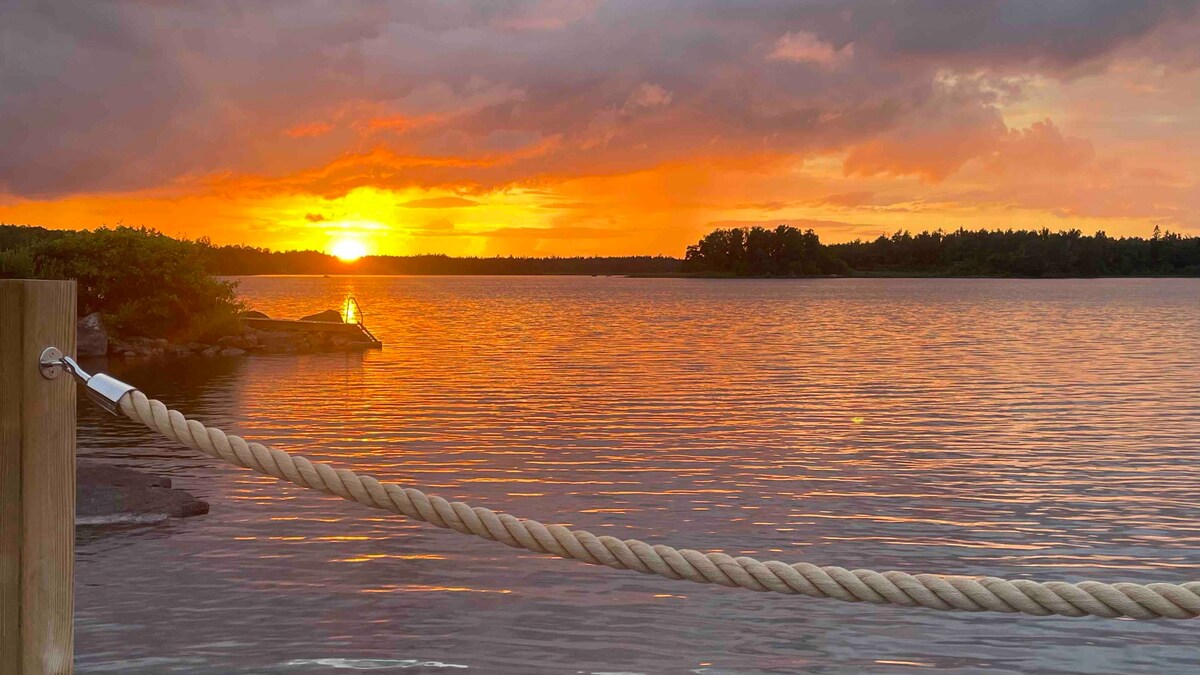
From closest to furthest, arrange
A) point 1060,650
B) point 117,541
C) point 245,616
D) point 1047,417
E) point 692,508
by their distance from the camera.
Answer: point 1060,650 → point 245,616 → point 117,541 → point 692,508 → point 1047,417

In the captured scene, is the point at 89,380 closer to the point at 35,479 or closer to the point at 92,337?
the point at 35,479

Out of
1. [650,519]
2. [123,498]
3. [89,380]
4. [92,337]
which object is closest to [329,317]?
[92,337]

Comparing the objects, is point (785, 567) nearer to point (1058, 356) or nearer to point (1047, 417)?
point (1047, 417)

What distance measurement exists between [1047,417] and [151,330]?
114ft

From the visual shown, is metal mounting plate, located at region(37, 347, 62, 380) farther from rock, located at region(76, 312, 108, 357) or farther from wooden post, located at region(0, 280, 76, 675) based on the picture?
rock, located at region(76, 312, 108, 357)

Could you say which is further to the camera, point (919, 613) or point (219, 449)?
point (919, 613)

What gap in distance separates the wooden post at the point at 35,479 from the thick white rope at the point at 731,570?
40cm

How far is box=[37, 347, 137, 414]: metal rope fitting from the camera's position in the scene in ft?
12.1

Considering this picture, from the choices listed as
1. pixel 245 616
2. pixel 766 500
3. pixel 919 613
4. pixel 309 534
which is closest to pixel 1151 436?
pixel 766 500

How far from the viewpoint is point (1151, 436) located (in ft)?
70.5

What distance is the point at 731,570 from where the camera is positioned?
4445 millimetres

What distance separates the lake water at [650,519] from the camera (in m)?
9.50

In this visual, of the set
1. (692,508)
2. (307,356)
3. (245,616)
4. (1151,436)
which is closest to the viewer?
(245,616)

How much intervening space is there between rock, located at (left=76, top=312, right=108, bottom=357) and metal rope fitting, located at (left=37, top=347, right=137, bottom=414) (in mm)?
38981
